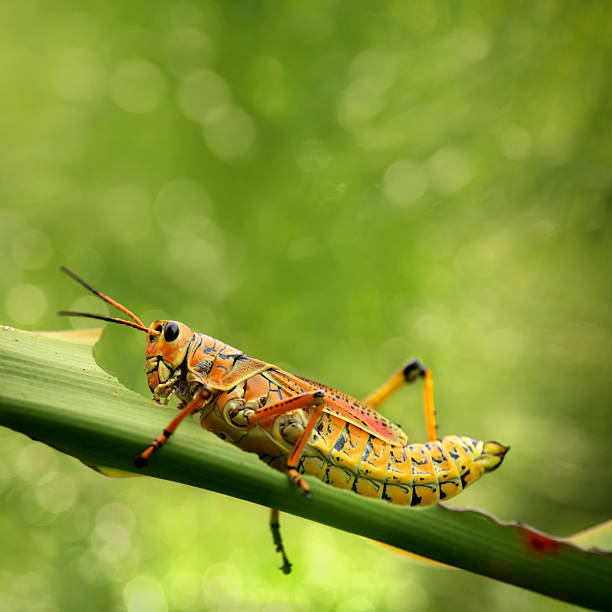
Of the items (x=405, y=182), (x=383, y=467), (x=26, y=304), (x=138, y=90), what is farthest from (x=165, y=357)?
(x=138, y=90)

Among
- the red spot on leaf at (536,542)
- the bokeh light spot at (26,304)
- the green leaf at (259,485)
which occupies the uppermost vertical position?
the red spot on leaf at (536,542)

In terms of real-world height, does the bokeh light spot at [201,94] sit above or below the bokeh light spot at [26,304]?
above

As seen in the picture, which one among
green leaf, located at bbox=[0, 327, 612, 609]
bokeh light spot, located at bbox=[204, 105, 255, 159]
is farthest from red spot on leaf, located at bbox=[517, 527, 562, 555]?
bokeh light spot, located at bbox=[204, 105, 255, 159]

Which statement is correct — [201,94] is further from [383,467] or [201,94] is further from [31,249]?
[383,467]

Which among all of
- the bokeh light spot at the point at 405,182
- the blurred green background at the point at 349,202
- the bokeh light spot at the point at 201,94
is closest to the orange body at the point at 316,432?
the blurred green background at the point at 349,202

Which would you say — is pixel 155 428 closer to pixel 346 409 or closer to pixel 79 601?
pixel 346 409

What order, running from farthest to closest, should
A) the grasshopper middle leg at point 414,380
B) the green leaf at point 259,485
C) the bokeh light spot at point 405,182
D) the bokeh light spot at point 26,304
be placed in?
the bokeh light spot at point 405,182 < the bokeh light spot at point 26,304 < the grasshopper middle leg at point 414,380 < the green leaf at point 259,485

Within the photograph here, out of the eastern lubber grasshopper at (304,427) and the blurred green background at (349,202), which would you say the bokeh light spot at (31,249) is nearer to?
the blurred green background at (349,202)

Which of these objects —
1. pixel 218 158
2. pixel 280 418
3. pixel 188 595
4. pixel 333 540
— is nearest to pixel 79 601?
pixel 188 595
